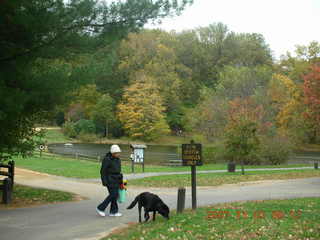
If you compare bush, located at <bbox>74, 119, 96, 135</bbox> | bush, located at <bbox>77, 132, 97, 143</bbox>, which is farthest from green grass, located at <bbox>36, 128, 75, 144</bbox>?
bush, located at <bbox>74, 119, 96, 135</bbox>

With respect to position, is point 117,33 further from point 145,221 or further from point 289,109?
point 289,109

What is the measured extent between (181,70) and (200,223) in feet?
212

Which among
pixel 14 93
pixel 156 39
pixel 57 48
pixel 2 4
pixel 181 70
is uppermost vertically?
pixel 156 39

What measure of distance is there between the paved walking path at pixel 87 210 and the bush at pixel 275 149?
14.1m

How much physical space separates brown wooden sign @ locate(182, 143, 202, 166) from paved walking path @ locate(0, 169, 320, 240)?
6.51 ft

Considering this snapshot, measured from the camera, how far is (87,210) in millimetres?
11391

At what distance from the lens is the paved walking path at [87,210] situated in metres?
8.71

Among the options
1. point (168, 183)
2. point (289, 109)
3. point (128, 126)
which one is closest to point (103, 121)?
point (128, 126)

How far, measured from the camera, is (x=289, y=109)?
51.7 metres

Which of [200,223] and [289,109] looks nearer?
[200,223]

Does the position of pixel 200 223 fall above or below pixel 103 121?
below

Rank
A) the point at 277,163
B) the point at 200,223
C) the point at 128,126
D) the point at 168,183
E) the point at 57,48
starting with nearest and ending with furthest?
the point at 200,223 → the point at 57,48 → the point at 168,183 → the point at 277,163 → the point at 128,126

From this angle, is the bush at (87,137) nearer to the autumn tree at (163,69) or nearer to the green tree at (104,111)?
the green tree at (104,111)

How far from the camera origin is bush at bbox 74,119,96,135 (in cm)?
6688
